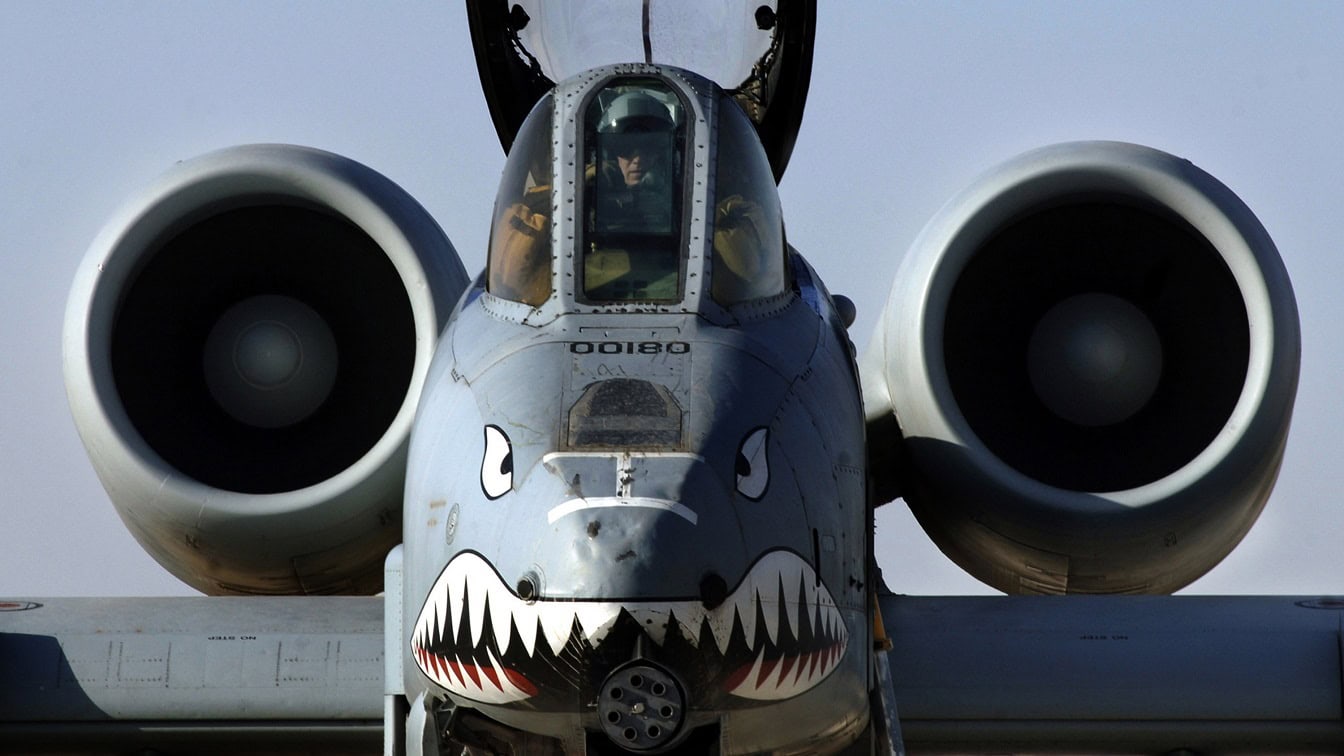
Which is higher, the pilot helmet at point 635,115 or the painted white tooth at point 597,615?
the pilot helmet at point 635,115

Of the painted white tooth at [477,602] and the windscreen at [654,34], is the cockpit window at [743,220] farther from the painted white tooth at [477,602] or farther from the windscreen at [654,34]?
Result: the windscreen at [654,34]

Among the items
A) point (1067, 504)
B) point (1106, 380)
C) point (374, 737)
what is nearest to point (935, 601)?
point (1067, 504)

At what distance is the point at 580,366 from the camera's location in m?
5.83

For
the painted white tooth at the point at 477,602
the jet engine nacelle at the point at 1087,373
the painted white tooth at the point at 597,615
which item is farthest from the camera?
the jet engine nacelle at the point at 1087,373

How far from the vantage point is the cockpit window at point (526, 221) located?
636 centimetres

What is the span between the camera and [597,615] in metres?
5.08

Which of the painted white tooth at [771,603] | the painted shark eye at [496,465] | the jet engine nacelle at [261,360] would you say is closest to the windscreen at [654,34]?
the jet engine nacelle at [261,360]

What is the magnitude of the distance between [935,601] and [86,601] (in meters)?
3.27

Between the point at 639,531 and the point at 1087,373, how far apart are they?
3.90m

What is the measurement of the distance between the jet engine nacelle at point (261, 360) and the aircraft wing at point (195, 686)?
0.62 meters

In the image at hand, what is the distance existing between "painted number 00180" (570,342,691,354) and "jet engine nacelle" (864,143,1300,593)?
251cm

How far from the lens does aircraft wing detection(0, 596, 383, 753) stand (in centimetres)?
750

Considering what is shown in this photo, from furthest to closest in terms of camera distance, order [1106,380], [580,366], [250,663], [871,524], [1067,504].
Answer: [1106,380]
[1067,504]
[250,663]
[871,524]
[580,366]

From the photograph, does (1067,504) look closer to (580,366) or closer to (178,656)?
(580,366)
